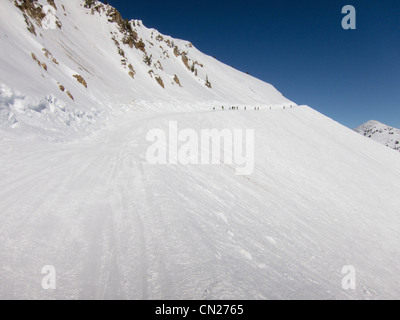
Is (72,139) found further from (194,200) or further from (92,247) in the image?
(92,247)

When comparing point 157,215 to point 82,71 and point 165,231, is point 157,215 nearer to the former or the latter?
point 165,231

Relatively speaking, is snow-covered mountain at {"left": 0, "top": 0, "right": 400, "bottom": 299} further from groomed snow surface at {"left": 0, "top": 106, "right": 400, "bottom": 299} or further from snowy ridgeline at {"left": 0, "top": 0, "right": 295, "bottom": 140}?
snowy ridgeline at {"left": 0, "top": 0, "right": 295, "bottom": 140}

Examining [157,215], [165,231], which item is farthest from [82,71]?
[165,231]

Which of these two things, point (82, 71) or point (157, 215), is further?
point (82, 71)

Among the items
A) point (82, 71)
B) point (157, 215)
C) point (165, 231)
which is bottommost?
point (165, 231)

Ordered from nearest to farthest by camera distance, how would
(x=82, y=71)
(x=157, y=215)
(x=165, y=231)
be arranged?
1. (x=165, y=231)
2. (x=157, y=215)
3. (x=82, y=71)

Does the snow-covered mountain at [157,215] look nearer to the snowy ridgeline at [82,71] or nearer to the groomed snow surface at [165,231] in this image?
the groomed snow surface at [165,231]

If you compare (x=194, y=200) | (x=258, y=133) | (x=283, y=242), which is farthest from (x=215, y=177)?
(x=258, y=133)
